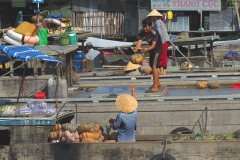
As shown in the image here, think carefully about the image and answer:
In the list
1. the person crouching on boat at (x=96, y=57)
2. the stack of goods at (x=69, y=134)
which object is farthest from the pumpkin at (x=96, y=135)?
the person crouching on boat at (x=96, y=57)

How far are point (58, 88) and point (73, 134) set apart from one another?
2.43m

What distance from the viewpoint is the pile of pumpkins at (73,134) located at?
1009 centimetres

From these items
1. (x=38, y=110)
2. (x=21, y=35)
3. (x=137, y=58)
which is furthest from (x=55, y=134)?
(x=137, y=58)

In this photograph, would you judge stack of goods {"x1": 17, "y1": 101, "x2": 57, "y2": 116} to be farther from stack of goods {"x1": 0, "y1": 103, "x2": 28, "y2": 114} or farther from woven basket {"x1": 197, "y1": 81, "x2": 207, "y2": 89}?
woven basket {"x1": 197, "y1": 81, "x2": 207, "y2": 89}

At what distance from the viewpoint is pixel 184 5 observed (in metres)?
29.6

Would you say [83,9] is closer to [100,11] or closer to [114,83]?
[100,11]

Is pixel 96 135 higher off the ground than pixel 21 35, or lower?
lower

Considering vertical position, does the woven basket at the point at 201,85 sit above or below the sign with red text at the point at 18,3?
below

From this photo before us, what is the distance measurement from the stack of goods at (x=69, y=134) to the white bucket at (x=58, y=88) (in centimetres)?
222

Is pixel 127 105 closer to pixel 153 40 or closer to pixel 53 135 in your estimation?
pixel 53 135

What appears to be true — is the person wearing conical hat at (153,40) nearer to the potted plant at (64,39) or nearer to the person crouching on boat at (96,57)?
the potted plant at (64,39)

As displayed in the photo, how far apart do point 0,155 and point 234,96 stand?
4.66m

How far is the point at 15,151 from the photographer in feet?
33.3

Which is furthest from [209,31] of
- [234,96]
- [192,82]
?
[234,96]
